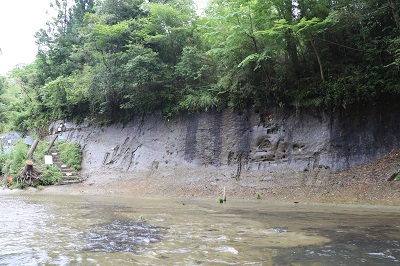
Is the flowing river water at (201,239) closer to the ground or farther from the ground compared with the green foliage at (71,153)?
closer to the ground

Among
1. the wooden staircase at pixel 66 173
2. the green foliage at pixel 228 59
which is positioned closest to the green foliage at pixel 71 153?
the wooden staircase at pixel 66 173

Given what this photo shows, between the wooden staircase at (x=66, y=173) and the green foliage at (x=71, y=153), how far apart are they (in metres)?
0.34

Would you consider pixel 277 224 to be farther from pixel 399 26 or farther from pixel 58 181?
pixel 58 181

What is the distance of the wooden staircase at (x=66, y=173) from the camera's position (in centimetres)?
2033

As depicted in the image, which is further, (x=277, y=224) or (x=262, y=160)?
(x=262, y=160)

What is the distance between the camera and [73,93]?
1031 inches

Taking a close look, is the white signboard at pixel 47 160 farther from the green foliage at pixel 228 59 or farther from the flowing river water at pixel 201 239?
the flowing river water at pixel 201 239

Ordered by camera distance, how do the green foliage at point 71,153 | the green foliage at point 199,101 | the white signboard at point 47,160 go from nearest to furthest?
the green foliage at point 199,101
the white signboard at point 47,160
the green foliage at point 71,153

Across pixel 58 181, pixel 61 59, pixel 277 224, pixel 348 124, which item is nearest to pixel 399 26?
pixel 348 124

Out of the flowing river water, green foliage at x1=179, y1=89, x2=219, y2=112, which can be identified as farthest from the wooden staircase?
the flowing river water

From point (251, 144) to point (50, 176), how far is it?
1314 cm

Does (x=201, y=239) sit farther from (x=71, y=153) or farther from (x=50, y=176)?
(x=71, y=153)

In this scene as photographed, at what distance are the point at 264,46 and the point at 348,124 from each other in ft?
19.1

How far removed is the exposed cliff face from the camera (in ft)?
47.1
